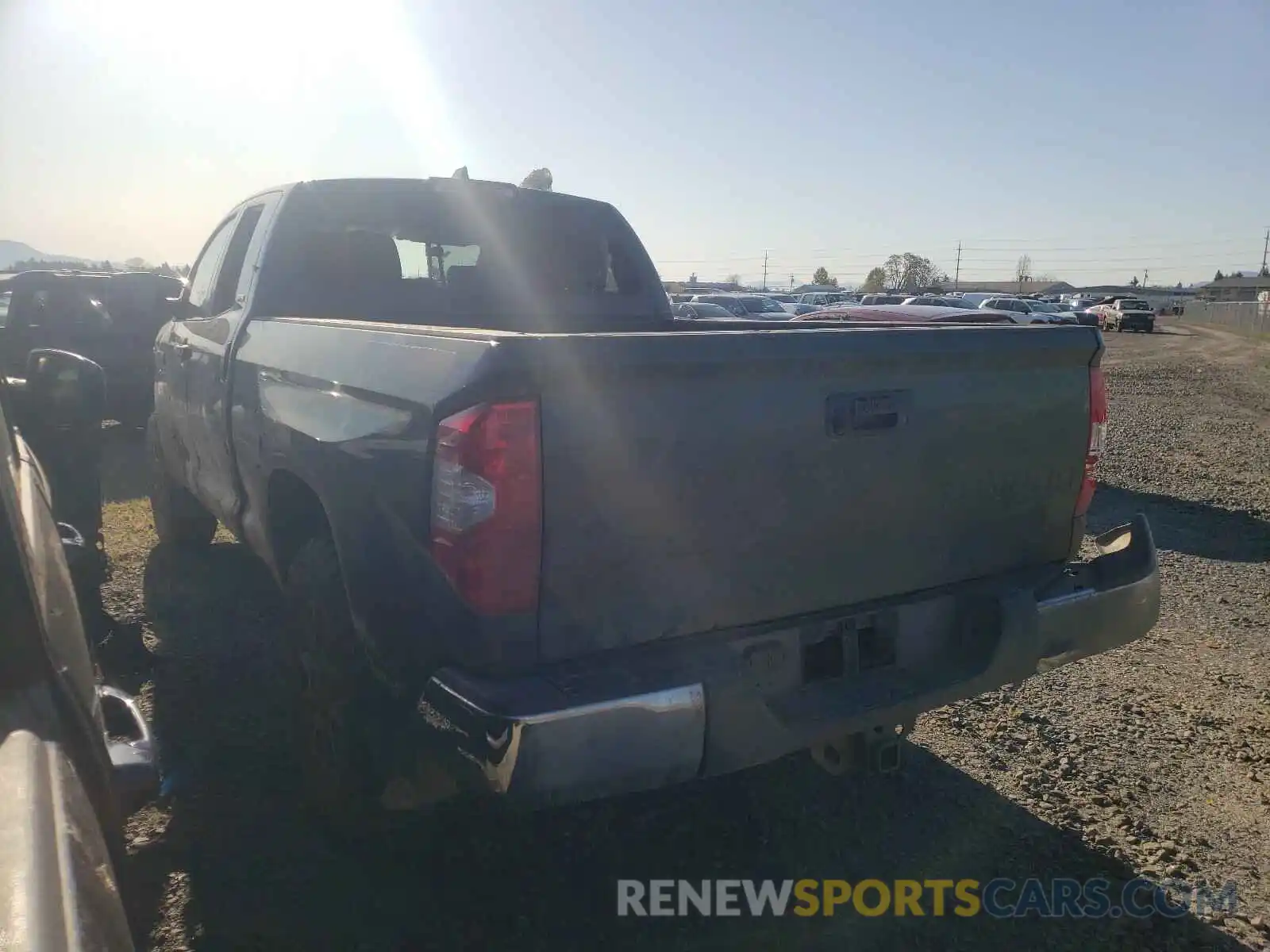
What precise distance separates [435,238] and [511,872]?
9.26 feet

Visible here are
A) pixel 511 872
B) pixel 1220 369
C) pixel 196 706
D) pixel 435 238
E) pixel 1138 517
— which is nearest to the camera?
pixel 511 872

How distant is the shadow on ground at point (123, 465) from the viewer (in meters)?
8.33

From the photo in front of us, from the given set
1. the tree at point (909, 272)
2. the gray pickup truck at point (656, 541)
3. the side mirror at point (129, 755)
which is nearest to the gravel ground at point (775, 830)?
the gray pickup truck at point (656, 541)

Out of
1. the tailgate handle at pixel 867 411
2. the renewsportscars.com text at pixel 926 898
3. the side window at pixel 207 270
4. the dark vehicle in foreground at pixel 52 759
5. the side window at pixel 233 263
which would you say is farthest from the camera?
the side window at pixel 207 270

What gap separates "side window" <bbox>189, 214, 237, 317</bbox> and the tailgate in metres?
3.09

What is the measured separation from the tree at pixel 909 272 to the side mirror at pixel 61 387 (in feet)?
326

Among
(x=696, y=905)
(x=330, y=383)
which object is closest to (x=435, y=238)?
(x=330, y=383)

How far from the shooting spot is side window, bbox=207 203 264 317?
4422 mm

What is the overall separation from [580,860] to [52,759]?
2.01 metres

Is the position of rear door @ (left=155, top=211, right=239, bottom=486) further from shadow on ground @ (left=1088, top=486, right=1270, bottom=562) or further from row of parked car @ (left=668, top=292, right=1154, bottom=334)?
row of parked car @ (left=668, top=292, right=1154, bottom=334)

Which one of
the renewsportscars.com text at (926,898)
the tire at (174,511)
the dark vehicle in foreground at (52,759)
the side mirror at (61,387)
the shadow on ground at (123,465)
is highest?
the side mirror at (61,387)

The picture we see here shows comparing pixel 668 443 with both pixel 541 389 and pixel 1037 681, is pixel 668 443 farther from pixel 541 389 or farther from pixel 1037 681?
pixel 1037 681

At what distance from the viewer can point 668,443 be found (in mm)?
2332

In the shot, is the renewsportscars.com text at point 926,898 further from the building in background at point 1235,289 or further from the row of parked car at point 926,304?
the building in background at point 1235,289
